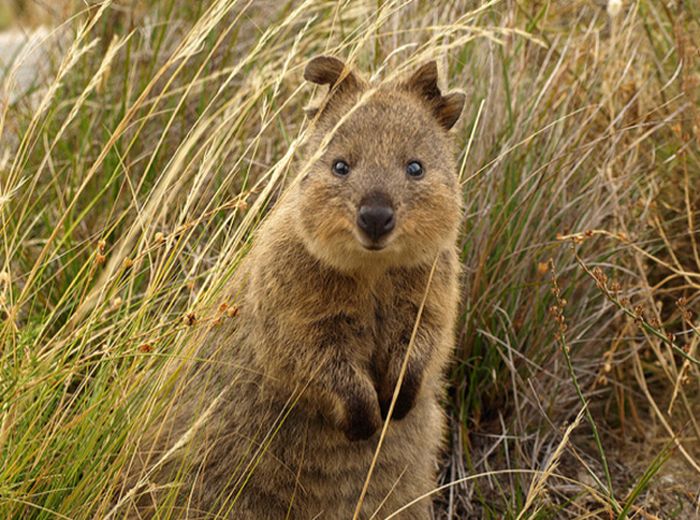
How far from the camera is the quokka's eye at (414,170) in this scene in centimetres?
386

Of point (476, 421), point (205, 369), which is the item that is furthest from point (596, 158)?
point (205, 369)

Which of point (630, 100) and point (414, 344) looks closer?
point (414, 344)

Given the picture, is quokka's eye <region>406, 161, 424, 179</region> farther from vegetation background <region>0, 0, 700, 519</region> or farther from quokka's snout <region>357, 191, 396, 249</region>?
vegetation background <region>0, 0, 700, 519</region>

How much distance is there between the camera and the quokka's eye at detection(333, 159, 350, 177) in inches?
151

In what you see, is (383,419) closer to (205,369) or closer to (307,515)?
(307,515)

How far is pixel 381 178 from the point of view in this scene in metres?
3.74

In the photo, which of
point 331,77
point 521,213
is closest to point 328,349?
point 331,77

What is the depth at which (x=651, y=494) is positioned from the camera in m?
4.87

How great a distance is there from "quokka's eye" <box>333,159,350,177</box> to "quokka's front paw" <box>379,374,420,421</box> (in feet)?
2.82

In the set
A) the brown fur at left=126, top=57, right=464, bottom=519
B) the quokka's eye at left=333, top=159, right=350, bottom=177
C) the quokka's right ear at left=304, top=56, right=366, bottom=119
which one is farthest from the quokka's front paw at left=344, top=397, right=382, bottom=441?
the quokka's right ear at left=304, top=56, right=366, bottom=119

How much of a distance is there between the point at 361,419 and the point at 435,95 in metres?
1.31

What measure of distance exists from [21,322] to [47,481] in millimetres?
1721

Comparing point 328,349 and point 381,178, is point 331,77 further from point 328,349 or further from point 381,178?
point 328,349

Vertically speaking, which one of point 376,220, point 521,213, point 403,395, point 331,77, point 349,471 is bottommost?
point 521,213
